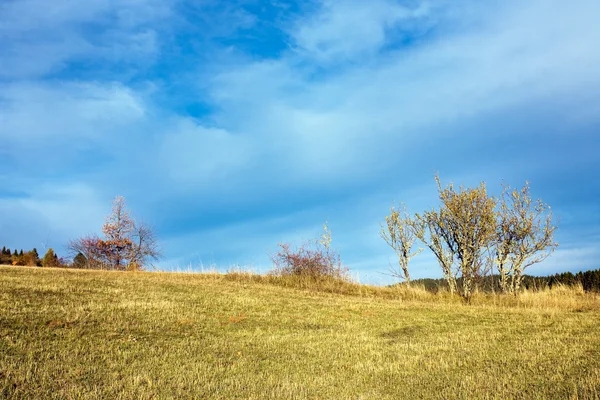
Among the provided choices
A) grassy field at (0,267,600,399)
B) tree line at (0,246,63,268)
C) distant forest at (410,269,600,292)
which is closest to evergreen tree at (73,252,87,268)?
tree line at (0,246,63,268)

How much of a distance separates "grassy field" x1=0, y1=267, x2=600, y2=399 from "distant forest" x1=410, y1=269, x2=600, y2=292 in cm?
562

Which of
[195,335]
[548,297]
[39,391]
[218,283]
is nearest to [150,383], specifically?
[39,391]

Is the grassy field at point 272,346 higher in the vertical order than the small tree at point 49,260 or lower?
lower

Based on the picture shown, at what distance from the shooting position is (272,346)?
36.8ft

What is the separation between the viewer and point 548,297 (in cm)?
2095

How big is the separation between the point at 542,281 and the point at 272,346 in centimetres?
2434

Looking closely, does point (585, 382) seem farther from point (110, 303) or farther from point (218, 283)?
point (218, 283)

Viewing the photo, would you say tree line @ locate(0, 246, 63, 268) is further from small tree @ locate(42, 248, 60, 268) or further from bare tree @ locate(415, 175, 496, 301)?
bare tree @ locate(415, 175, 496, 301)

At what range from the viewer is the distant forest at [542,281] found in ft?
81.4

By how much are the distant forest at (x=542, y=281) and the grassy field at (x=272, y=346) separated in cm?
562

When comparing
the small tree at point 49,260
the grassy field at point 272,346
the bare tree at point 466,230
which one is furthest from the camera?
the small tree at point 49,260

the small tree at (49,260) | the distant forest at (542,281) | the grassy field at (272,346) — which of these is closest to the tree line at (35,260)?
the small tree at (49,260)

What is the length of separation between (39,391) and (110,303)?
7.69 m

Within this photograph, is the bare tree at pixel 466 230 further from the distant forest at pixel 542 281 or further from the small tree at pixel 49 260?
the small tree at pixel 49 260
